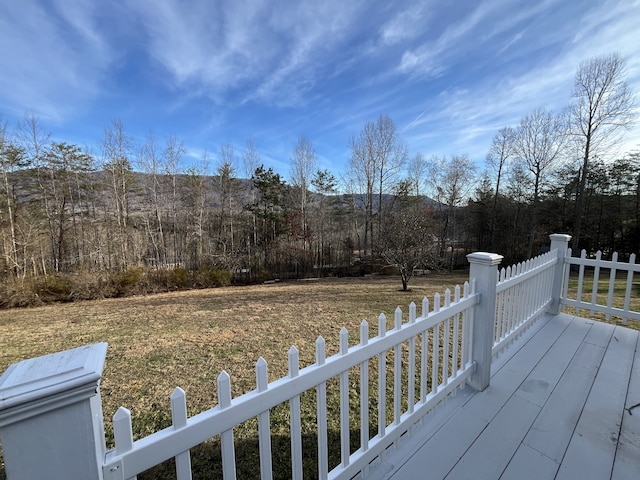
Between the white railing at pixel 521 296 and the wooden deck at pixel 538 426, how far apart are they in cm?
23

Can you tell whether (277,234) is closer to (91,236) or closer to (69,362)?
(91,236)

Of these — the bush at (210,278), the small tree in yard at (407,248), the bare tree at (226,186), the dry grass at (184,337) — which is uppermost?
the bare tree at (226,186)

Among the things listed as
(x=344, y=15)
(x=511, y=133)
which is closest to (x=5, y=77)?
(x=344, y=15)

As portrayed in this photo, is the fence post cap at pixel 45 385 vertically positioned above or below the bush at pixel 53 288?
above

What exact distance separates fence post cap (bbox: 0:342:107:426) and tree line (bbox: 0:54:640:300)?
7.87 meters

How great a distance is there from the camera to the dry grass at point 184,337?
278 centimetres

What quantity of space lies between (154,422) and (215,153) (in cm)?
1411

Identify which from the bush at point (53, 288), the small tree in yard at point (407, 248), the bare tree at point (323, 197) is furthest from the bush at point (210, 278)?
the small tree in yard at point (407, 248)

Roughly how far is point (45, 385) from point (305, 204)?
15091 millimetres

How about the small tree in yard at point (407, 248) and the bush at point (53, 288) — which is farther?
Result: the bush at point (53, 288)

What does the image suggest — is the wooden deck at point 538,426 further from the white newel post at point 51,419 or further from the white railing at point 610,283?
the white newel post at point 51,419

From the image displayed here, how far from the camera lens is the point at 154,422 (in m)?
2.31

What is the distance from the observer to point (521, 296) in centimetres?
264

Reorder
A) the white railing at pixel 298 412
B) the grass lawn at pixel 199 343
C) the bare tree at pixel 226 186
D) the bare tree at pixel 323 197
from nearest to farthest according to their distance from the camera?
1. the white railing at pixel 298 412
2. the grass lawn at pixel 199 343
3. the bare tree at pixel 226 186
4. the bare tree at pixel 323 197
